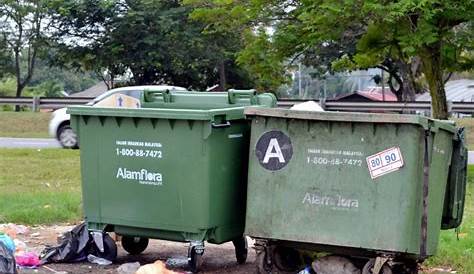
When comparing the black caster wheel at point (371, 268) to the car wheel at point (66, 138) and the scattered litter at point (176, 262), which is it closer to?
the scattered litter at point (176, 262)

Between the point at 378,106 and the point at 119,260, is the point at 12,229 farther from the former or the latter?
the point at 378,106

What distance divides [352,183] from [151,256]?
2.33 meters

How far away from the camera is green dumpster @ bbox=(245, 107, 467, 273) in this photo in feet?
19.6

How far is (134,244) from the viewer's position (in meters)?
7.63

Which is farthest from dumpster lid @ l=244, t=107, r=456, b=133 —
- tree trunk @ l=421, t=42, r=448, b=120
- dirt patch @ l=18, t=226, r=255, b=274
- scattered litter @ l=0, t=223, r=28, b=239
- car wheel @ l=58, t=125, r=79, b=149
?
car wheel @ l=58, t=125, r=79, b=149

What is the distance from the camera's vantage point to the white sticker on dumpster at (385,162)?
19.6 feet

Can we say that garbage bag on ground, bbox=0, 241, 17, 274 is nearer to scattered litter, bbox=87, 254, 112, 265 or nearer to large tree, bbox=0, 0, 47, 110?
scattered litter, bbox=87, 254, 112, 265

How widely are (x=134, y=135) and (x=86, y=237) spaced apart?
1042 mm

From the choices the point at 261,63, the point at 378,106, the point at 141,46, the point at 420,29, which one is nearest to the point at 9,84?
the point at 141,46

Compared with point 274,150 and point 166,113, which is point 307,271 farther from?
point 166,113

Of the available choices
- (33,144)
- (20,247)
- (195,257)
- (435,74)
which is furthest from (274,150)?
(33,144)

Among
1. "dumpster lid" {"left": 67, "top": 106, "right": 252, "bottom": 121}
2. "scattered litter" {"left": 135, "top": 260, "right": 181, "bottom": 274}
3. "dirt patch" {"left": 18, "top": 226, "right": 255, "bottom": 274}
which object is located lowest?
"dirt patch" {"left": 18, "top": 226, "right": 255, "bottom": 274}

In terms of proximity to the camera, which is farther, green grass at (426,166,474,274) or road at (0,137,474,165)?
road at (0,137,474,165)

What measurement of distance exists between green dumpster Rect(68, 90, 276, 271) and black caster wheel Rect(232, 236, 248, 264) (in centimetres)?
3
